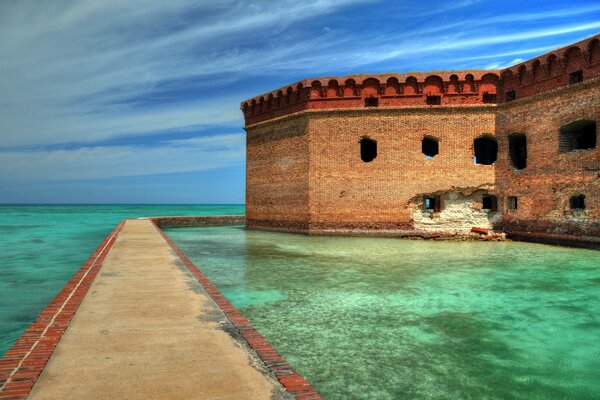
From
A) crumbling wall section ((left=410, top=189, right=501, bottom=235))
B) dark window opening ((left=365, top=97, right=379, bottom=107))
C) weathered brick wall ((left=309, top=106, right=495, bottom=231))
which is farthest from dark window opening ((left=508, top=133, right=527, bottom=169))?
dark window opening ((left=365, top=97, right=379, bottom=107))

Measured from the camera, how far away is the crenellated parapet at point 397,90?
1761cm

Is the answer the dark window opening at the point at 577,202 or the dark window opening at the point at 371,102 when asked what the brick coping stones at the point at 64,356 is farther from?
the dark window opening at the point at 371,102

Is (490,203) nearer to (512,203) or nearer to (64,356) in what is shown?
(512,203)

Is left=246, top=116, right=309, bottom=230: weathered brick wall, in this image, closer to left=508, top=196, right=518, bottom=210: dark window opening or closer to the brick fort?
the brick fort

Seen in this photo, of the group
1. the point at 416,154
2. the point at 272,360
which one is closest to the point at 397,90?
the point at 416,154

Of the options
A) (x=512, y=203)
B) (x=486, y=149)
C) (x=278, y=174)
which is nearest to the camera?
(x=512, y=203)

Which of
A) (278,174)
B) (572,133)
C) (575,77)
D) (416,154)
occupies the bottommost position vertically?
(278,174)

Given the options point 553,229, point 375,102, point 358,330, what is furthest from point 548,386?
point 375,102

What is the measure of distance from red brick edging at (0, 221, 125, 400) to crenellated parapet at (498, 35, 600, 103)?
15.2 metres

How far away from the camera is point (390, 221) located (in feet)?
59.2

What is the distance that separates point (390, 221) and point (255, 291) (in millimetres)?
11482

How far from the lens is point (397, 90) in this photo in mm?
18156

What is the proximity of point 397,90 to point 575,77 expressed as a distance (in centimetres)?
612

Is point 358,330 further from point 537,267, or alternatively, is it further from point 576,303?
point 537,267
